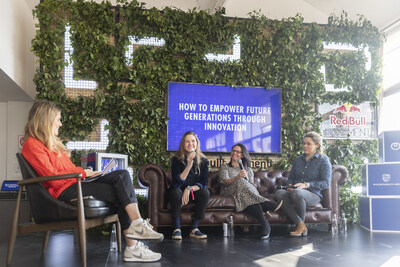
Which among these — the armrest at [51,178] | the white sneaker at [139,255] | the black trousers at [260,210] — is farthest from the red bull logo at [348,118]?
the armrest at [51,178]

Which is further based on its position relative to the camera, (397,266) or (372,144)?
(372,144)

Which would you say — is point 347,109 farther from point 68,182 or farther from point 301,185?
point 68,182

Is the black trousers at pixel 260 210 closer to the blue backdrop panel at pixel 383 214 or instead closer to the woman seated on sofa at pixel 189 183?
the woman seated on sofa at pixel 189 183

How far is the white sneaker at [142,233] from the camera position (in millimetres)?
2504

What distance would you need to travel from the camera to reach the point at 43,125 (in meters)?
2.60

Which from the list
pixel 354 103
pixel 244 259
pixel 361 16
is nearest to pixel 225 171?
pixel 244 259

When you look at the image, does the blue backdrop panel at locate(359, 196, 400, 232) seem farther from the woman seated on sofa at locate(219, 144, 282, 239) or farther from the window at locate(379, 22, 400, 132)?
the window at locate(379, 22, 400, 132)

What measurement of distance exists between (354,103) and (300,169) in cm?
200

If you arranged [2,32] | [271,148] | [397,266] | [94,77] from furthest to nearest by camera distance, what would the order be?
[271,148], [94,77], [2,32], [397,266]

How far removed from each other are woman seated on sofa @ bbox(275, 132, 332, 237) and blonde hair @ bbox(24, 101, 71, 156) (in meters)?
2.70

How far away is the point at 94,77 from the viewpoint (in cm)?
512

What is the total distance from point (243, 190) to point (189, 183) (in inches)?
24.6

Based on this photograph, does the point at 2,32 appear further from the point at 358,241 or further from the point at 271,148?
the point at 358,241

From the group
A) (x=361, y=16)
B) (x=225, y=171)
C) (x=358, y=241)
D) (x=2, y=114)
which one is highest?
(x=361, y=16)
